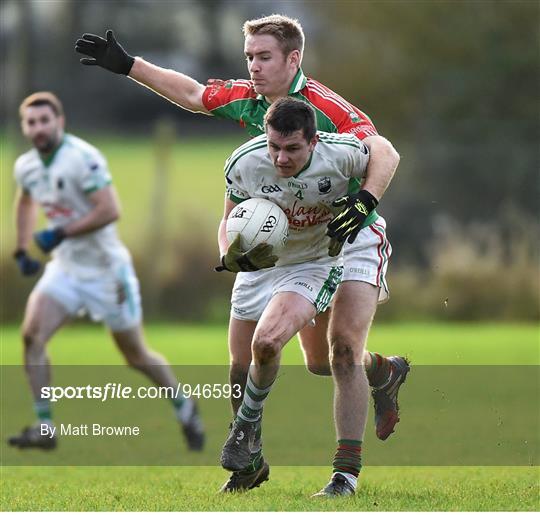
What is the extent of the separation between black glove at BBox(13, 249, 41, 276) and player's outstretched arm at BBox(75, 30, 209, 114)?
359cm

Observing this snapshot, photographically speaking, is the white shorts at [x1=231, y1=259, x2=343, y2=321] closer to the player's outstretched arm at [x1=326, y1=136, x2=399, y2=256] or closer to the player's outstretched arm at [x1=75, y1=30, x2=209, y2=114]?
the player's outstretched arm at [x1=326, y1=136, x2=399, y2=256]

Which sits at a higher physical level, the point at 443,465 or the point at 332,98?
the point at 332,98

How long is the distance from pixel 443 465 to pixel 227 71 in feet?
73.6

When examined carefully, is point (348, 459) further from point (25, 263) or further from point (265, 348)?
point (25, 263)

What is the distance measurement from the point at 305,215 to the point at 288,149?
0.48 meters

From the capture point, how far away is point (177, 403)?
10305 millimetres

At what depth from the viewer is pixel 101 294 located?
1074cm

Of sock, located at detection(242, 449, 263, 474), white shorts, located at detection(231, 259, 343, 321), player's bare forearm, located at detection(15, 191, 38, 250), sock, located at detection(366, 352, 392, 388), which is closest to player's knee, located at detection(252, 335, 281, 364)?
white shorts, located at detection(231, 259, 343, 321)

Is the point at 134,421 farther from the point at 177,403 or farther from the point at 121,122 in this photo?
the point at 121,122

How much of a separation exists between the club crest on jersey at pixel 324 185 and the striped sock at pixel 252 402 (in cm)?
103

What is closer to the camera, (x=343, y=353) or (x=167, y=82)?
(x=343, y=353)

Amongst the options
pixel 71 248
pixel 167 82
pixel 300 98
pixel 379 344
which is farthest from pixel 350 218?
pixel 379 344

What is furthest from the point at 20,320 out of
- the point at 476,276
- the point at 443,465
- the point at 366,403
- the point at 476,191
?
the point at 366,403

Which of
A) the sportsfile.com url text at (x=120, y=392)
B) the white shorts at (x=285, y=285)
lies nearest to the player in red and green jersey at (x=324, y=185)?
the white shorts at (x=285, y=285)
